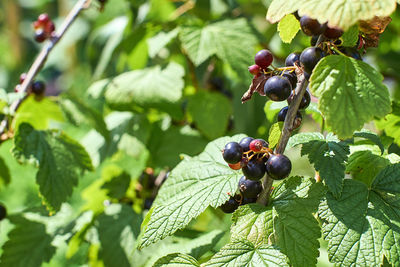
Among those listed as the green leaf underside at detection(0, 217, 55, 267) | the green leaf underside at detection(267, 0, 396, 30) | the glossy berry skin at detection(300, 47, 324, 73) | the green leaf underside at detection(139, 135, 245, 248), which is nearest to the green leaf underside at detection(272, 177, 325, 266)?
the green leaf underside at detection(139, 135, 245, 248)

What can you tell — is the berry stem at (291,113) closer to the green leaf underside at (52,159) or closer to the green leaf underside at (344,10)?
the green leaf underside at (344,10)

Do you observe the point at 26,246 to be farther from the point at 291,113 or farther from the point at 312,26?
the point at 312,26

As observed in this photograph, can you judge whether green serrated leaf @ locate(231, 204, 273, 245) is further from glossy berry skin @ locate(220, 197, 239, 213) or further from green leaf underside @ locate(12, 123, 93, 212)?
green leaf underside @ locate(12, 123, 93, 212)

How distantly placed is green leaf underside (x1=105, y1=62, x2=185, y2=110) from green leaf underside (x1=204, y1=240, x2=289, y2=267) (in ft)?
3.20

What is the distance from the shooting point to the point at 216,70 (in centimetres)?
235

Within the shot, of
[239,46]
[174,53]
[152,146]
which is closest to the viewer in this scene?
[239,46]

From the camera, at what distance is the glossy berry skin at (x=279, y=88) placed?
3.01ft

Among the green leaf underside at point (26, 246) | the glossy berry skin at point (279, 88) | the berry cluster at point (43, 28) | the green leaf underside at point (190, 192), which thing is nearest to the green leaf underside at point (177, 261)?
A: the green leaf underside at point (190, 192)

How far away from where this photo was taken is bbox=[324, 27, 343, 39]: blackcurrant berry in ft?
2.90

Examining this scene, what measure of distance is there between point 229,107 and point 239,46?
10.8 inches

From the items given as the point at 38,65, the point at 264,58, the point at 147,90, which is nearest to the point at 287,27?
the point at 264,58

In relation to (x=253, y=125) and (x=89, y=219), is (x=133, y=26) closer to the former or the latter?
(x=253, y=125)

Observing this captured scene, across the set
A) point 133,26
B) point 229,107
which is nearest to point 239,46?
point 229,107

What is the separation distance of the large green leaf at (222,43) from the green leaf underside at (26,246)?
32.9 inches
